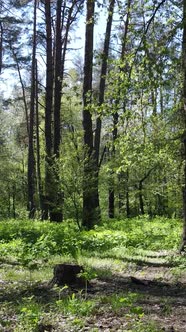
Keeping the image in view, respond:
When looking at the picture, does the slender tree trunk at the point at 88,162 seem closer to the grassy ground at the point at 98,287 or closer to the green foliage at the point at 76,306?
the grassy ground at the point at 98,287

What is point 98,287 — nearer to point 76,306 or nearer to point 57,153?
point 76,306

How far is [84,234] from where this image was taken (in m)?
10.5

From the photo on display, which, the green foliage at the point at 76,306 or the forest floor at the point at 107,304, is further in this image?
the green foliage at the point at 76,306

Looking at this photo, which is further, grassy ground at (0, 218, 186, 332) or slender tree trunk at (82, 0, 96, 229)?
slender tree trunk at (82, 0, 96, 229)

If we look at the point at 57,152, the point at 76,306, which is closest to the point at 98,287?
the point at 76,306

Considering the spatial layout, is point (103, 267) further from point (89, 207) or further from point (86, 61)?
point (86, 61)

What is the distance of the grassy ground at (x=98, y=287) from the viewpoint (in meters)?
4.05

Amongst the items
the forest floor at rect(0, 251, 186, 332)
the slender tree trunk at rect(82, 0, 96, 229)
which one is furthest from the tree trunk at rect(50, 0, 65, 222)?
the forest floor at rect(0, 251, 186, 332)

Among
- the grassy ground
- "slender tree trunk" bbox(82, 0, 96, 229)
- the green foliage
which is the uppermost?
"slender tree trunk" bbox(82, 0, 96, 229)

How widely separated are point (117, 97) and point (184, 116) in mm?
1680

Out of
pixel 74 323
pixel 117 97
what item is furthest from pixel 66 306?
pixel 117 97

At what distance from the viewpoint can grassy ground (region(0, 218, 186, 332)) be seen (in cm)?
405

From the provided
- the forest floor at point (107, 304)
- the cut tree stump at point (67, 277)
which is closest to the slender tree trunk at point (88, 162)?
the forest floor at point (107, 304)

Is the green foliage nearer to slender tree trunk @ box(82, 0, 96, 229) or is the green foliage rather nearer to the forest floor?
the forest floor
